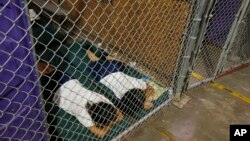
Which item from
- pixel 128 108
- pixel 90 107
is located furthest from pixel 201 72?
pixel 90 107

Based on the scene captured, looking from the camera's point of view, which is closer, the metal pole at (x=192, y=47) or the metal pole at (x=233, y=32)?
the metal pole at (x=192, y=47)

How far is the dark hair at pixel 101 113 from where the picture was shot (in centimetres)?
270

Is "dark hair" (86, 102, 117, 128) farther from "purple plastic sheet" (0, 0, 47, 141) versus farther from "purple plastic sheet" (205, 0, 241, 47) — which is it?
"purple plastic sheet" (205, 0, 241, 47)

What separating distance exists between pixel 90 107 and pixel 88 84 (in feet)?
3.13

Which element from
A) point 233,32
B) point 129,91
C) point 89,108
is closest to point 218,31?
point 233,32

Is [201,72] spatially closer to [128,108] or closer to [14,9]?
[128,108]

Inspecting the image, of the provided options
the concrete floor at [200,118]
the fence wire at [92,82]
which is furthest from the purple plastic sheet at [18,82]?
the concrete floor at [200,118]

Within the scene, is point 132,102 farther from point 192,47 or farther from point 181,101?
point 192,47

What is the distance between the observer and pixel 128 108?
9.91 feet

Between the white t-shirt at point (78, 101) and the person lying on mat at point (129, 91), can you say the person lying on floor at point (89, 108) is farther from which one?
the person lying on mat at point (129, 91)

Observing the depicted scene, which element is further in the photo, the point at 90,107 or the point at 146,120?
the point at 146,120

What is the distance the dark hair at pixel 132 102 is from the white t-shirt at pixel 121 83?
0.18 feet

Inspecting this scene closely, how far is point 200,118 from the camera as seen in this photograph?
10.1 ft

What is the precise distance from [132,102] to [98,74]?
578mm
